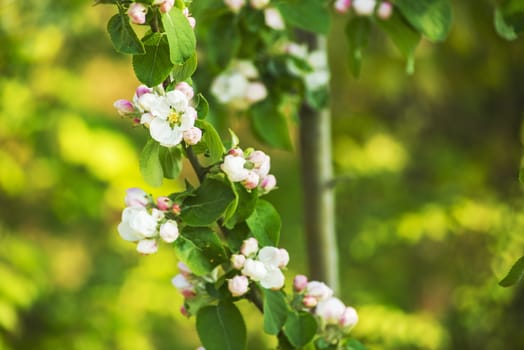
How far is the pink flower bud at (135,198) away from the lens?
0.62 meters

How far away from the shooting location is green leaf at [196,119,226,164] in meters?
0.59

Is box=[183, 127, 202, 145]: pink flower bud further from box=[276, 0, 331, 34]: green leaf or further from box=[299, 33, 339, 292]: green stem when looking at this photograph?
box=[299, 33, 339, 292]: green stem

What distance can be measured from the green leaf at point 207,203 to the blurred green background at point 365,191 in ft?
3.10

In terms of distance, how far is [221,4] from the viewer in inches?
35.5

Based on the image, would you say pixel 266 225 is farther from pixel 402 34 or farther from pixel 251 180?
pixel 402 34

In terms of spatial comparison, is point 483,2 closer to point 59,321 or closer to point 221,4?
point 221,4

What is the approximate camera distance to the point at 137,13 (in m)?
0.56

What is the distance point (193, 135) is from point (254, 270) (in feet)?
0.40

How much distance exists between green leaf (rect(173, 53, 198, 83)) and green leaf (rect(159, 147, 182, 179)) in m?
0.06

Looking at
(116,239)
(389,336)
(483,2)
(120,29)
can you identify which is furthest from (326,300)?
(116,239)

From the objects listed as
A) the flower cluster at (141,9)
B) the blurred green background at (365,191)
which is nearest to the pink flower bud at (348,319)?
the flower cluster at (141,9)

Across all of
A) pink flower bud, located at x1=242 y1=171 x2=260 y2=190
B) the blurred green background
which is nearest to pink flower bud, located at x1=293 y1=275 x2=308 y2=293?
pink flower bud, located at x1=242 y1=171 x2=260 y2=190

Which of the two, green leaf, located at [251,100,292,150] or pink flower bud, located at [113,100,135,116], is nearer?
pink flower bud, located at [113,100,135,116]

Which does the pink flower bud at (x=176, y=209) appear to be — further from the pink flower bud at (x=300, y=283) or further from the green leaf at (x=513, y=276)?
the green leaf at (x=513, y=276)
